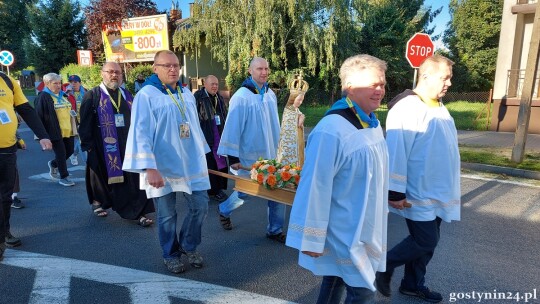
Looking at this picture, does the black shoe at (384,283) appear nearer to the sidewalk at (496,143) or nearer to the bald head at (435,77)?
the bald head at (435,77)

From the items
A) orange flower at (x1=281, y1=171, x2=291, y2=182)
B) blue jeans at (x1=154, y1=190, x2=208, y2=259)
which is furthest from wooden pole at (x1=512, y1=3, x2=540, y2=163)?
blue jeans at (x1=154, y1=190, x2=208, y2=259)

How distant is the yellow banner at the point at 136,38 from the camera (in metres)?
24.7

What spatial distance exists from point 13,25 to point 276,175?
53.3 m

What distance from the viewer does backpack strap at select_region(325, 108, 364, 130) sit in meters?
2.13

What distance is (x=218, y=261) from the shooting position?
3.95 m

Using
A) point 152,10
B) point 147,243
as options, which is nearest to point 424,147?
point 147,243

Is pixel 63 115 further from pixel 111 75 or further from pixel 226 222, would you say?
pixel 226 222

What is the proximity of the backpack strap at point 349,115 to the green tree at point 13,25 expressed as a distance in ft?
170

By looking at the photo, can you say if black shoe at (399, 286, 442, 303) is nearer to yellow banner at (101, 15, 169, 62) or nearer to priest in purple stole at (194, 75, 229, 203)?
priest in purple stole at (194, 75, 229, 203)

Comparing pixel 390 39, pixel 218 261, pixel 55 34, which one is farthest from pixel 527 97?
pixel 55 34

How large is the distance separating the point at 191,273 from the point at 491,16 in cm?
3533

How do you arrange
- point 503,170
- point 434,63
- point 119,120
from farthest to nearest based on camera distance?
1. point 503,170
2. point 119,120
3. point 434,63

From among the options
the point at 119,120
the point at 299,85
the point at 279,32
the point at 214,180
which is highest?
the point at 279,32

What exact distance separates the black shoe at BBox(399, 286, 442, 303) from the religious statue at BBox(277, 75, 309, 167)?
151 centimetres
